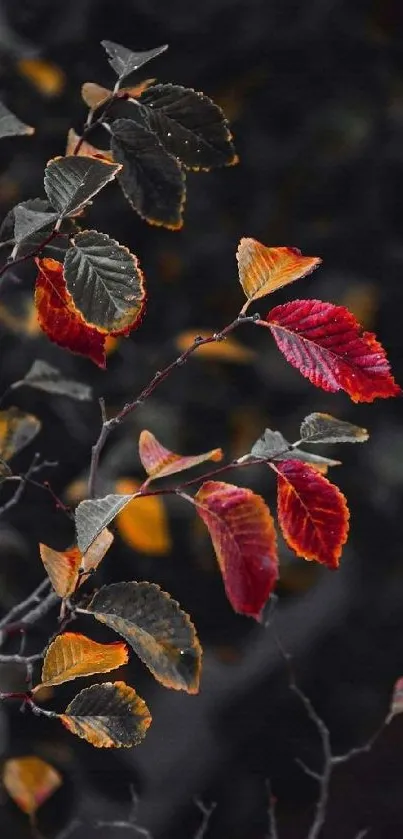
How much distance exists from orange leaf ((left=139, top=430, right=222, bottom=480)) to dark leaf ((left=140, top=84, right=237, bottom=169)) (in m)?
0.15

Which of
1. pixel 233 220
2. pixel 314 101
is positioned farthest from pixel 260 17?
pixel 233 220

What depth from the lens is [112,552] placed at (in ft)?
2.98

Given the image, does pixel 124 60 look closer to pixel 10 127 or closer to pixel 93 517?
pixel 10 127

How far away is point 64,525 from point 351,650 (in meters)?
0.32

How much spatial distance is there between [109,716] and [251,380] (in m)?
0.56

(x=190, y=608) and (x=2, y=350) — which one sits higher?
(x=2, y=350)

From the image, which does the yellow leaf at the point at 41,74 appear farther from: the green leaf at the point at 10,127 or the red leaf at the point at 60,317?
the red leaf at the point at 60,317

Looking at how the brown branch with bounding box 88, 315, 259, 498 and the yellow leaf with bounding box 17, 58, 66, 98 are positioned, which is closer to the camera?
the brown branch with bounding box 88, 315, 259, 498

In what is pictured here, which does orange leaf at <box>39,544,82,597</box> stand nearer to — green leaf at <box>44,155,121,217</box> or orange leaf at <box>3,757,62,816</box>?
green leaf at <box>44,155,121,217</box>

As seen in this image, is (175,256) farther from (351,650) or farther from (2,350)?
(351,650)

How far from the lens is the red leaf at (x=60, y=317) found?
417 millimetres

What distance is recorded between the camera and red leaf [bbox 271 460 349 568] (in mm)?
404

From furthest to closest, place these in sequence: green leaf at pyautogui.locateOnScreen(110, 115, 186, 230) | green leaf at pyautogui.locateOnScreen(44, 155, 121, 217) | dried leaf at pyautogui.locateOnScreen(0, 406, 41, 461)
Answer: dried leaf at pyautogui.locateOnScreen(0, 406, 41, 461) < green leaf at pyautogui.locateOnScreen(110, 115, 186, 230) < green leaf at pyautogui.locateOnScreen(44, 155, 121, 217)

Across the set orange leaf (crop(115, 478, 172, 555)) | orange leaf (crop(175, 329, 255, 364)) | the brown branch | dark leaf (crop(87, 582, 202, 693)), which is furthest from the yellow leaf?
dark leaf (crop(87, 582, 202, 693))
